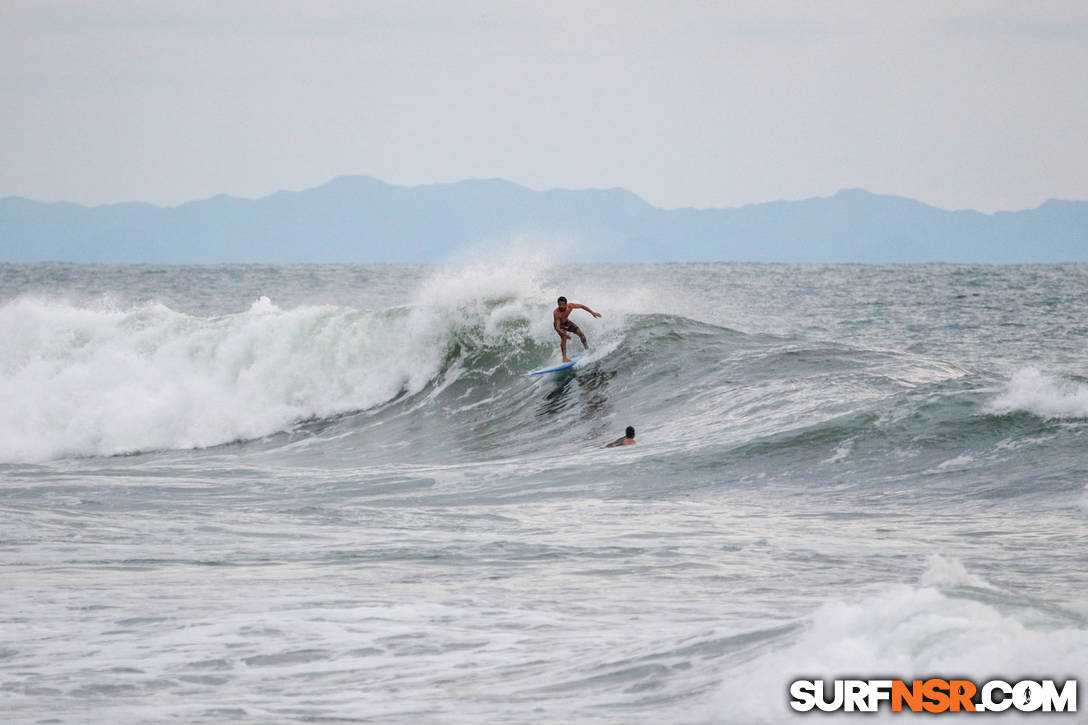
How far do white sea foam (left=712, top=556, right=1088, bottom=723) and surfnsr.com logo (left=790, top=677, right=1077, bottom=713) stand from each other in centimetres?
5

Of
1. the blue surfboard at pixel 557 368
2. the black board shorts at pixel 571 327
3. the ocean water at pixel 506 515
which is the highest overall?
the black board shorts at pixel 571 327

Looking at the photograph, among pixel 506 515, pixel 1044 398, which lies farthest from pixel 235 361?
pixel 1044 398

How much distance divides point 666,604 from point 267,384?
14.9 metres

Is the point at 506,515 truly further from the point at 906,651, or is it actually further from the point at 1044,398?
the point at 1044,398

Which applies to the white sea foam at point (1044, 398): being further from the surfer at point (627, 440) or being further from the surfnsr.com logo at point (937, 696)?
the surfnsr.com logo at point (937, 696)

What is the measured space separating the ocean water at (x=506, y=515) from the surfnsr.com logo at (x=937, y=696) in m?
0.09

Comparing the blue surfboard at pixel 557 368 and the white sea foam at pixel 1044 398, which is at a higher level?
A: the blue surfboard at pixel 557 368

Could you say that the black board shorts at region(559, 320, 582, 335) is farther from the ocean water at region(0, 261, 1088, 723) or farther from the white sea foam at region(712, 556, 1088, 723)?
the white sea foam at region(712, 556, 1088, 723)

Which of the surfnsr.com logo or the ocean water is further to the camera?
the ocean water

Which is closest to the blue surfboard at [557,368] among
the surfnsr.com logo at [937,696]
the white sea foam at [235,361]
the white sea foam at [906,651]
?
the white sea foam at [235,361]

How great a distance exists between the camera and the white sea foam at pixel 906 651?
201 inches

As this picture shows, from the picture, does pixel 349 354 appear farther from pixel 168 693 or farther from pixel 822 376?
pixel 168 693

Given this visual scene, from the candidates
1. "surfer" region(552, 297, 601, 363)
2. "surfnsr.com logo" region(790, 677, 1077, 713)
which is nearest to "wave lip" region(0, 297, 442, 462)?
"surfer" region(552, 297, 601, 363)

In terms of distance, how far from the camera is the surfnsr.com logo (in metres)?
4.85
